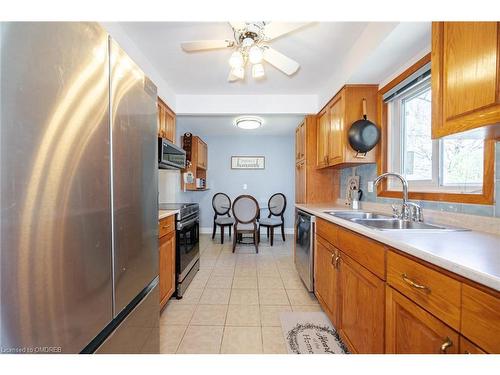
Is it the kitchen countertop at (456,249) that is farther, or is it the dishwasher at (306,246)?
the dishwasher at (306,246)

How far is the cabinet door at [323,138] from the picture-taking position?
254 cm

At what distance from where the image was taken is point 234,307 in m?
1.92

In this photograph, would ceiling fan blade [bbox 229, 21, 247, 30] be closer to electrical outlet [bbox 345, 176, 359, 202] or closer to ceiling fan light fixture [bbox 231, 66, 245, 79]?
ceiling fan light fixture [bbox 231, 66, 245, 79]

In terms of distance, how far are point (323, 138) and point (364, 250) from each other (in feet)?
6.02

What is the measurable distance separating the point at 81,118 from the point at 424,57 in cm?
209

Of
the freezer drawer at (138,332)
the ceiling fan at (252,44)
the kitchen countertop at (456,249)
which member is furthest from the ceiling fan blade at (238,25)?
the freezer drawer at (138,332)

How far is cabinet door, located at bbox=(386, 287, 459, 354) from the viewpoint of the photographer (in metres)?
0.66

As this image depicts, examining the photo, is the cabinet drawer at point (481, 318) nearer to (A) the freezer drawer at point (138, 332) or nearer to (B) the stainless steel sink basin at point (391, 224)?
(B) the stainless steel sink basin at point (391, 224)

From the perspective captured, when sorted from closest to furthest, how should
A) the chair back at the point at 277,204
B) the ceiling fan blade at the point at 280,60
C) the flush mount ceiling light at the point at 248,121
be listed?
the ceiling fan blade at the point at 280,60
the flush mount ceiling light at the point at 248,121
the chair back at the point at 277,204

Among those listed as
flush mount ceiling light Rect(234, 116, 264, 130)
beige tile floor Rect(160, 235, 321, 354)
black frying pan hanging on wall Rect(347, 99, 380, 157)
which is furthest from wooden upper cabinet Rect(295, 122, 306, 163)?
beige tile floor Rect(160, 235, 321, 354)

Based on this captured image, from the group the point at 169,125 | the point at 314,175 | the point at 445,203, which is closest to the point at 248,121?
the point at 169,125

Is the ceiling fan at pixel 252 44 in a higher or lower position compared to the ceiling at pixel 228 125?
lower

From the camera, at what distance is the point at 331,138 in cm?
239

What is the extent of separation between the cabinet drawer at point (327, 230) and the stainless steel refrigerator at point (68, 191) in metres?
1.26
